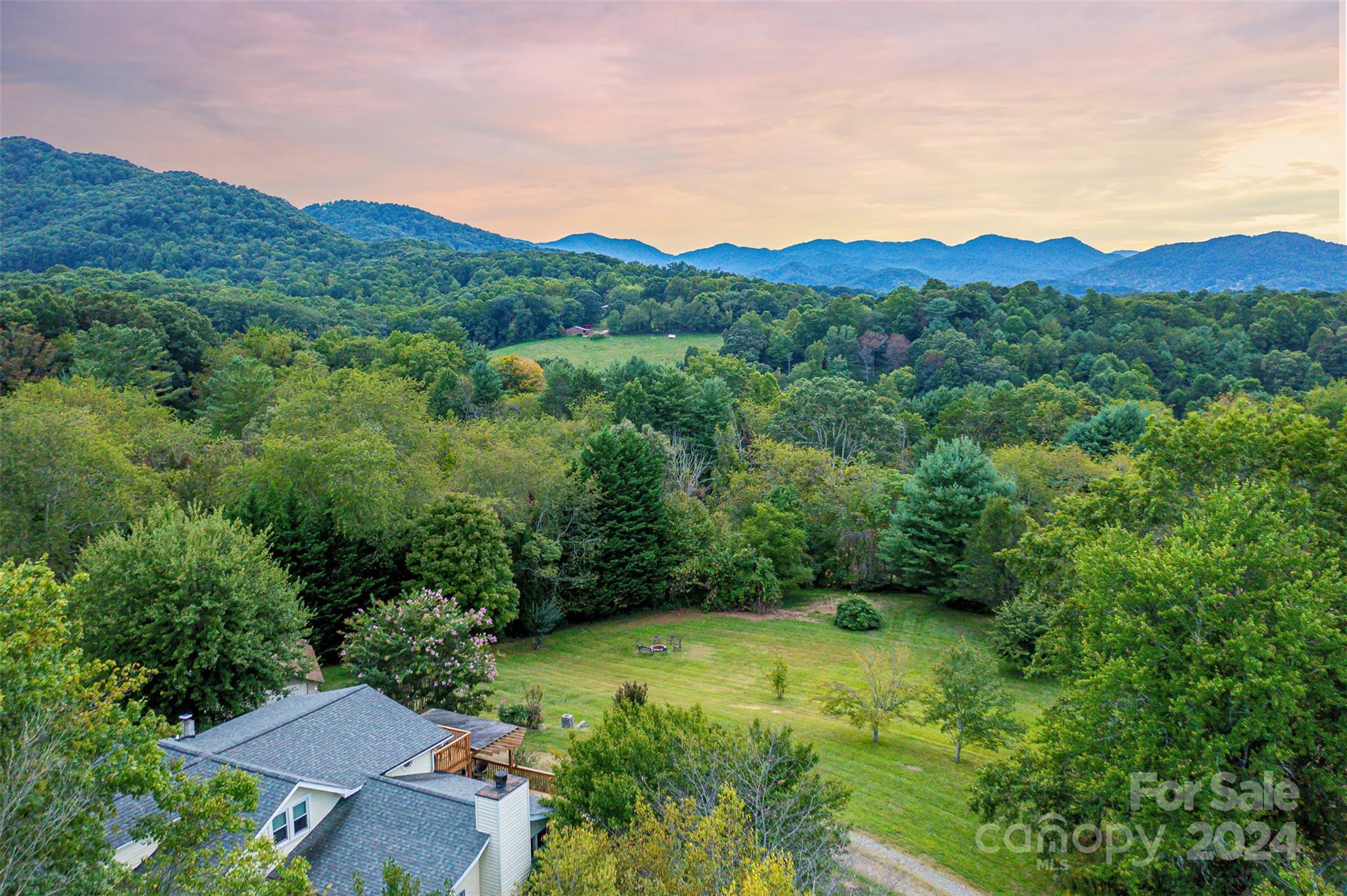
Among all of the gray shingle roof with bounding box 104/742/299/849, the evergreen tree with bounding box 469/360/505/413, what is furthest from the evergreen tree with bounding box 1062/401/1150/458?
the gray shingle roof with bounding box 104/742/299/849

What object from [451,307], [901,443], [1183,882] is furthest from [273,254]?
[1183,882]

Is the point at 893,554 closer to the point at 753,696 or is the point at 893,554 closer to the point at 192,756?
the point at 753,696

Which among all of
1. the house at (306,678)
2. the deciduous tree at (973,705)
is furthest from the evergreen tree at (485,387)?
the deciduous tree at (973,705)

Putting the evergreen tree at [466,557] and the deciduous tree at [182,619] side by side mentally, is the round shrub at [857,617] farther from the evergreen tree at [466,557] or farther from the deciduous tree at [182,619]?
the deciduous tree at [182,619]

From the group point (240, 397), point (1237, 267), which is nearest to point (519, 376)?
point (240, 397)

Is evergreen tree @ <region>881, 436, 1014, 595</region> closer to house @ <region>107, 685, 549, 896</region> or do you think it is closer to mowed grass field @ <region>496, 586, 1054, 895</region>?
mowed grass field @ <region>496, 586, 1054, 895</region>
